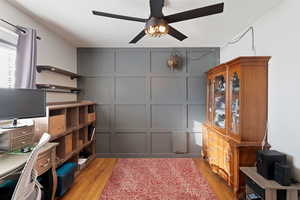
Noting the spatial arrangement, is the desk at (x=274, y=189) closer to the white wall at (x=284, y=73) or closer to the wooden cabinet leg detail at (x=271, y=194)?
the wooden cabinet leg detail at (x=271, y=194)

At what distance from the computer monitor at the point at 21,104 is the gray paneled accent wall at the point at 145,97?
1.81 m

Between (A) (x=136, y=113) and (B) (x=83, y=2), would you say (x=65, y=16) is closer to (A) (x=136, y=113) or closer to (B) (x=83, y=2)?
(B) (x=83, y=2)

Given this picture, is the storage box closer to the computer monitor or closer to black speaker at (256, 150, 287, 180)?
the computer monitor

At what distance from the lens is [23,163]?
1.55m

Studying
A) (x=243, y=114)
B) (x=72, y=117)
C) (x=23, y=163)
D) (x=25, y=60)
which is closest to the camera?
(x=23, y=163)

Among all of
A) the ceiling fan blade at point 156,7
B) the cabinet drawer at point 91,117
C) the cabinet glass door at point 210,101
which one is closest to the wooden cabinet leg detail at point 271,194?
the cabinet glass door at point 210,101

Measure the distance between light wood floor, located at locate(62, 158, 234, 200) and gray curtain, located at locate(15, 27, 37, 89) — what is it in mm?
1609

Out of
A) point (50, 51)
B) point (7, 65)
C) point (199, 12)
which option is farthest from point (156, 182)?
point (50, 51)

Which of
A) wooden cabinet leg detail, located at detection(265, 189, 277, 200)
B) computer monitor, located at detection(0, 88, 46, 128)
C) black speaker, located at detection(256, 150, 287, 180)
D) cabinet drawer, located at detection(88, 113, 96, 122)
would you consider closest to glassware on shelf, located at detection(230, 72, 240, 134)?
black speaker, located at detection(256, 150, 287, 180)

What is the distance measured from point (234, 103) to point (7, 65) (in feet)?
9.96

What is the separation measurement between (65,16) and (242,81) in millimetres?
2512

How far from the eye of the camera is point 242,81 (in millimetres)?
2324

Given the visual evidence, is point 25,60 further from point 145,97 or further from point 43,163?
point 145,97

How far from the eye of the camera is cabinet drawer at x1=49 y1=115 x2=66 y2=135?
2.30 m
